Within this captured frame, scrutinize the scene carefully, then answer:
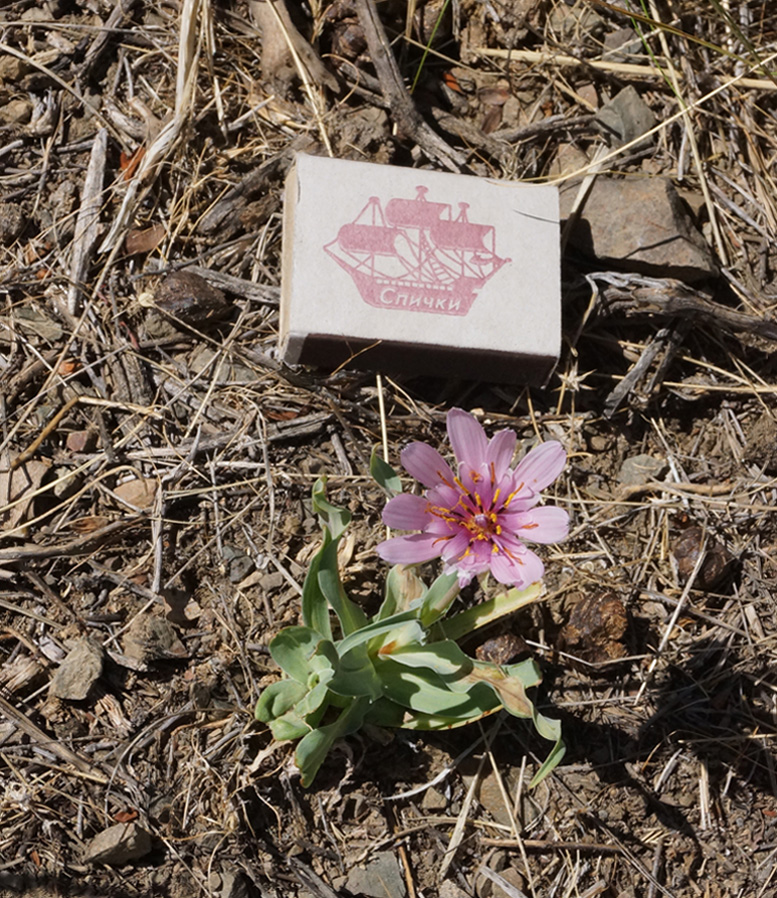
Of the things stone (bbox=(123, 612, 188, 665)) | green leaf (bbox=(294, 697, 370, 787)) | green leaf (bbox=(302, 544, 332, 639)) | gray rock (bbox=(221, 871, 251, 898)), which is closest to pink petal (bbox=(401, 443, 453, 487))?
green leaf (bbox=(302, 544, 332, 639))

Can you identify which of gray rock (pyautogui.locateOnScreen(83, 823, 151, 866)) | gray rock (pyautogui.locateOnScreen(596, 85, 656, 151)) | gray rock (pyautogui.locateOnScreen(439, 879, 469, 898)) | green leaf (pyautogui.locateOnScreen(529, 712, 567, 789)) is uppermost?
gray rock (pyautogui.locateOnScreen(596, 85, 656, 151))

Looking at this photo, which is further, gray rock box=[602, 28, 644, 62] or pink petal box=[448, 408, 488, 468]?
gray rock box=[602, 28, 644, 62]

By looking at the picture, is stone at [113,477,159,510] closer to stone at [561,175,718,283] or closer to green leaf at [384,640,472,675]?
green leaf at [384,640,472,675]

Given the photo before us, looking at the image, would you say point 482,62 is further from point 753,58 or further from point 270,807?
point 270,807

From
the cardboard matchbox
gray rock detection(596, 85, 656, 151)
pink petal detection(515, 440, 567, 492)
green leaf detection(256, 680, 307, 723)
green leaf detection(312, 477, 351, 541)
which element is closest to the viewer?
pink petal detection(515, 440, 567, 492)

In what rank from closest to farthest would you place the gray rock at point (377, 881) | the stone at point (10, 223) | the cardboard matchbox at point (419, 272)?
the gray rock at point (377, 881) → the cardboard matchbox at point (419, 272) → the stone at point (10, 223)

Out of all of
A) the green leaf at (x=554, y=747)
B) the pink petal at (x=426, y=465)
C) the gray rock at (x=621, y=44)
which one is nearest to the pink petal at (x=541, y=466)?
the pink petal at (x=426, y=465)

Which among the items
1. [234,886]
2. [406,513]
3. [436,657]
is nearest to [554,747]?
[436,657]

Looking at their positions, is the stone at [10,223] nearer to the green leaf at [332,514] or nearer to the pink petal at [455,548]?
the green leaf at [332,514]
